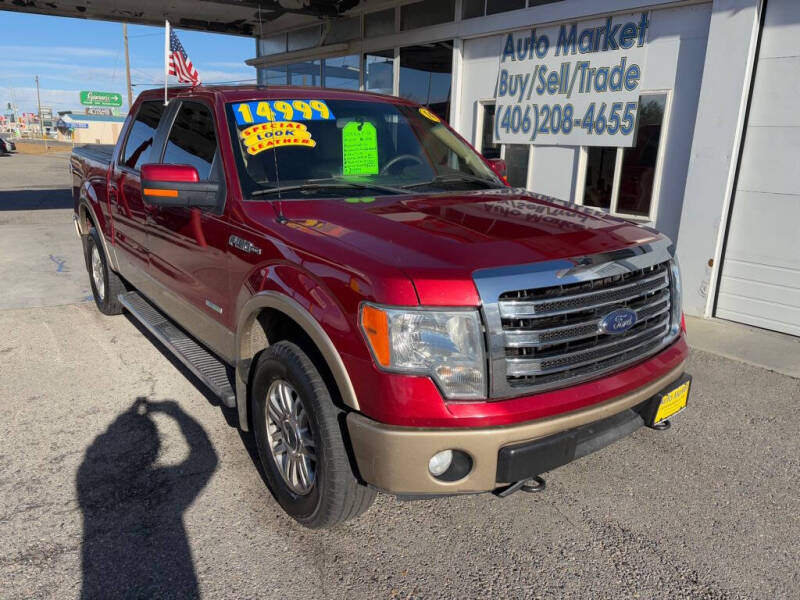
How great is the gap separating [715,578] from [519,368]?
133cm

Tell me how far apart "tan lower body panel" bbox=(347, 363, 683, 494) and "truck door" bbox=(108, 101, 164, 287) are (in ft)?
9.30

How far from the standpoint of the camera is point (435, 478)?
2322mm

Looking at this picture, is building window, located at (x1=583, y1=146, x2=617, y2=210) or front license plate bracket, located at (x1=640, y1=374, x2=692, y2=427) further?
building window, located at (x1=583, y1=146, x2=617, y2=210)

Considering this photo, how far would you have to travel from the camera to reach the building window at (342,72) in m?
12.2

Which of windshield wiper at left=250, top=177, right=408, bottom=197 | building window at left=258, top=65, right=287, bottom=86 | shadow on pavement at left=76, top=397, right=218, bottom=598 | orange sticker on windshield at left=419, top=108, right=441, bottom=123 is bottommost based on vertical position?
shadow on pavement at left=76, top=397, right=218, bottom=598

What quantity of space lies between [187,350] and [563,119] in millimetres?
6002

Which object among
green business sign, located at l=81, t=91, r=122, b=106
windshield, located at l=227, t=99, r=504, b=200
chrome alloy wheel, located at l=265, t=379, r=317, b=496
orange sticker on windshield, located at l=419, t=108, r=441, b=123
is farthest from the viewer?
green business sign, located at l=81, t=91, r=122, b=106

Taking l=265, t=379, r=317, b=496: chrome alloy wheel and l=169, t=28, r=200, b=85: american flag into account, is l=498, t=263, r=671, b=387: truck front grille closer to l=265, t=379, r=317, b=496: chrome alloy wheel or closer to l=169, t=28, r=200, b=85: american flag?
l=265, t=379, r=317, b=496: chrome alloy wheel

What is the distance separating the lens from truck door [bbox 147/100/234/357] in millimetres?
3324

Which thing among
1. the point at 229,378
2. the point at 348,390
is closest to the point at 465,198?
the point at 348,390

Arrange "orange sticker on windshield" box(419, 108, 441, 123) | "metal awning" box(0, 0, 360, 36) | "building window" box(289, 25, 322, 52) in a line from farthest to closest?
"building window" box(289, 25, 322, 52) → "metal awning" box(0, 0, 360, 36) → "orange sticker on windshield" box(419, 108, 441, 123)

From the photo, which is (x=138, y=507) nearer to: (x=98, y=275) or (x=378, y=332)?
(x=378, y=332)

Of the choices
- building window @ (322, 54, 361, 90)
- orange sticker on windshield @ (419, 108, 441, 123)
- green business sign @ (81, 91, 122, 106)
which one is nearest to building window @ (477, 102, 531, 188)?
building window @ (322, 54, 361, 90)

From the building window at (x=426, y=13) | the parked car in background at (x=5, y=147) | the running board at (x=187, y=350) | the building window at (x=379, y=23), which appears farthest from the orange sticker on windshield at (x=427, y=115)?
the parked car in background at (x=5, y=147)
